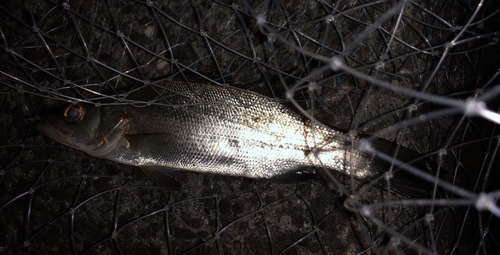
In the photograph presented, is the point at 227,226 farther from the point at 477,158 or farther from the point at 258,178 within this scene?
the point at 477,158

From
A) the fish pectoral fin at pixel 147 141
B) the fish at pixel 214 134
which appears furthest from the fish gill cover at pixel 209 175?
the fish pectoral fin at pixel 147 141

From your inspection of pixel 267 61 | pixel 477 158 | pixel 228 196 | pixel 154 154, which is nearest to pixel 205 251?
pixel 228 196

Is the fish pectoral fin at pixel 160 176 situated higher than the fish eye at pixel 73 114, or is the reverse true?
the fish pectoral fin at pixel 160 176

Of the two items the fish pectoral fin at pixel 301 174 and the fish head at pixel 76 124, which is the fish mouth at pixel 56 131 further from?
the fish pectoral fin at pixel 301 174

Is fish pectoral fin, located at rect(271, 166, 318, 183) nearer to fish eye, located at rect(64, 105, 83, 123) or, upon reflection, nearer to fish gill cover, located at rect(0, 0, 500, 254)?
fish gill cover, located at rect(0, 0, 500, 254)

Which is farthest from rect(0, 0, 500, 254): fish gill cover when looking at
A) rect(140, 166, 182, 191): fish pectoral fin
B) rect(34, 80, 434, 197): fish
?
rect(34, 80, 434, 197): fish
